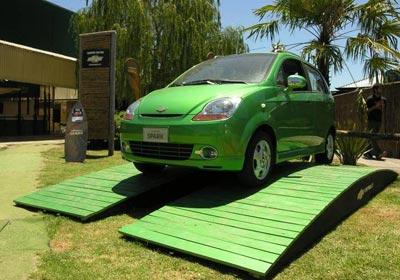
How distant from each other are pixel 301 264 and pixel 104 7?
18.5 metres

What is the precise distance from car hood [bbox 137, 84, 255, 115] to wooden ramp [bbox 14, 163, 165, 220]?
95 cm

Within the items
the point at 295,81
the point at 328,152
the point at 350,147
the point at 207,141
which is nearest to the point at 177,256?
the point at 207,141

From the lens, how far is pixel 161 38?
1992 cm

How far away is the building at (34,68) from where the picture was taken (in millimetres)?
20094

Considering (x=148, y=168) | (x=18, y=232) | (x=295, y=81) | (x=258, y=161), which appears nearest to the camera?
(x=18, y=232)

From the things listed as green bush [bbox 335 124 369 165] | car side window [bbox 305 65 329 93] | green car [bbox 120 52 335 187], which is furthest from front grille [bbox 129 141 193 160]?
green bush [bbox 335 124 369 165]

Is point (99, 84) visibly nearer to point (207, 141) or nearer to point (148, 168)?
point (148, 168)

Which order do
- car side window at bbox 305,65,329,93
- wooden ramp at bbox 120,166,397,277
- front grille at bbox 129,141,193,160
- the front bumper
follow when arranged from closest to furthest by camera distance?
1. wooden ramp at bbox 120,166,397,277
2. the front bumper
3. front grille at bbox 129,141,193,160
4. car side window at bbox 305,65,329,93

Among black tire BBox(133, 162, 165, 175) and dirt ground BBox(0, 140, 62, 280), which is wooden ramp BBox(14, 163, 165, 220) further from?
dirt ground BBox(0, 140, 62, 280)

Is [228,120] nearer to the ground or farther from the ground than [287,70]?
nearer to the ground

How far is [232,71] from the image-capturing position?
5.63 m

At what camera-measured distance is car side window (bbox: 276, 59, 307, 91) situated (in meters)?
5.67

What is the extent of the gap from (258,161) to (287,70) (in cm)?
155

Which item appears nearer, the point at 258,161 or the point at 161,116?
the point at 161,116
